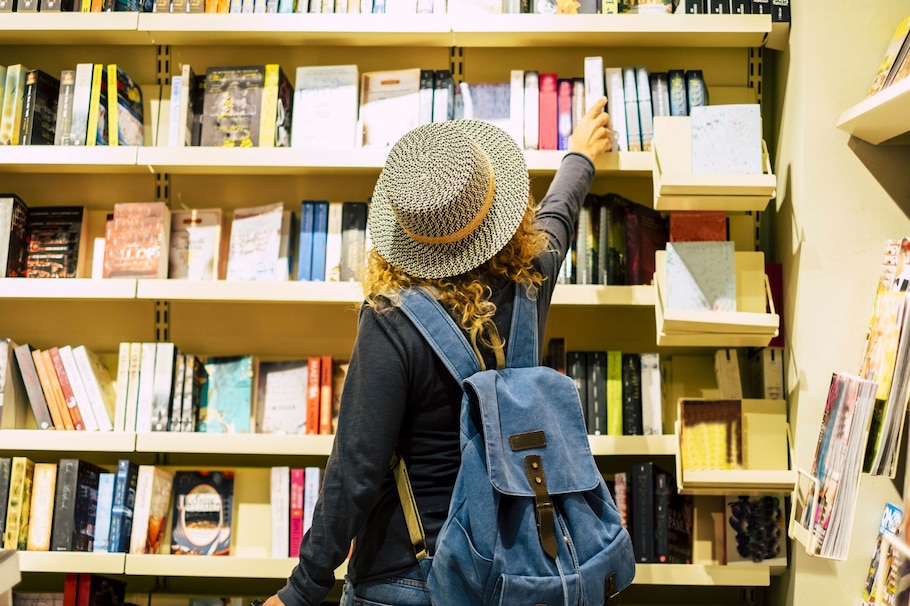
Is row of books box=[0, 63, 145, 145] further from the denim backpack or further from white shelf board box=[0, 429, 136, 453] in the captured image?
the denim backpack

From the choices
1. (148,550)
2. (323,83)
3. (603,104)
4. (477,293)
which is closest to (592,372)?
(603,104)

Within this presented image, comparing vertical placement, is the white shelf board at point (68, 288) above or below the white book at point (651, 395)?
above

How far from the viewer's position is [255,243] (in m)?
2.87

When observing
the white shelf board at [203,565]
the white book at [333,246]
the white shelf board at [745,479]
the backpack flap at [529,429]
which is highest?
the white book at [333,246]

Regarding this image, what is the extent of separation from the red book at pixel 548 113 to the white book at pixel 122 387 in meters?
1.42

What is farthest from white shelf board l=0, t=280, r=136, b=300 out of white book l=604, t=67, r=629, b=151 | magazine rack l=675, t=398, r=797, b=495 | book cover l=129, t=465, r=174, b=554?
magazine rack l=675, t=398, r=797, b=495

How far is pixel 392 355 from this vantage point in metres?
1.69

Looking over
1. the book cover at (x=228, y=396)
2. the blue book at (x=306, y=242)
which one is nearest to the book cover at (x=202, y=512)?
the book cover at (x=228, y=396)

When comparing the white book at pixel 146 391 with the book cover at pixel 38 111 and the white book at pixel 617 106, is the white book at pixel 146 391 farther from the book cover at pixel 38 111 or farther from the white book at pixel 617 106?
the white book at pixel 617 106

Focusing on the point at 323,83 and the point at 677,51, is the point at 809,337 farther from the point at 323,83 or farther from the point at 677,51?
the point at 323,83

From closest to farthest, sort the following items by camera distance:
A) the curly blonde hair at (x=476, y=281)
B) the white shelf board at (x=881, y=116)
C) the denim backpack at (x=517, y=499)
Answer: the denim backpack at (x=517, y=499) < the curly blonde hair at (x=476, y=281) < the white shelf board at (x=881, y=116)

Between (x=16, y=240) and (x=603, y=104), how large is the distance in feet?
6.16

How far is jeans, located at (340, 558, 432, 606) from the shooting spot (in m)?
1.70

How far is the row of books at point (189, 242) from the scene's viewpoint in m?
2.81
